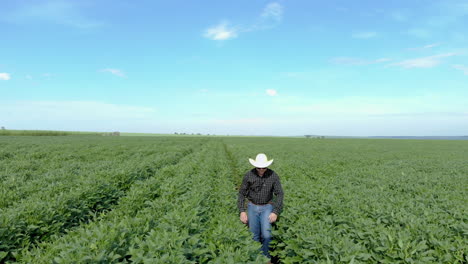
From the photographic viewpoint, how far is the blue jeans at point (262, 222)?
6.16 m

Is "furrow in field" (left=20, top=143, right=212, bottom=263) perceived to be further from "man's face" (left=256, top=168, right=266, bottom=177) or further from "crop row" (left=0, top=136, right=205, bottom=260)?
"man's face" (left=256, top=168, right=266, bottom=177)

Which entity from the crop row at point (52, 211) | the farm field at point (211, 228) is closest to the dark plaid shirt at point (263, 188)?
the farm field at point (211, 228)

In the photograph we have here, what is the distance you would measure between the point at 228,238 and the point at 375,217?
12.2 ft

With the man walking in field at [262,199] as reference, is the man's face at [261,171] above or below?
above

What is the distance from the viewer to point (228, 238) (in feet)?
15.7

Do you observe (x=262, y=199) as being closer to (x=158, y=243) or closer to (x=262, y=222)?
(x=262, y=222)

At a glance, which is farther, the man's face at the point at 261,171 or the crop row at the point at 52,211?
the man's face at the point at 261,171

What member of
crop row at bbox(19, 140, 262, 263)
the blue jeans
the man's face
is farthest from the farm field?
the man's face

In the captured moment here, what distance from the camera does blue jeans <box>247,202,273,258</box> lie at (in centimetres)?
616

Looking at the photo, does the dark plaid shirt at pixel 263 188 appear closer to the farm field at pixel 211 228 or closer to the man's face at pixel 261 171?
the man's face at pixel 261 171

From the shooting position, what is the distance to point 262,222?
20.5ft

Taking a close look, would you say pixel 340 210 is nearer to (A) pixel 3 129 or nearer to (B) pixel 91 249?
(B) pixel 91 249

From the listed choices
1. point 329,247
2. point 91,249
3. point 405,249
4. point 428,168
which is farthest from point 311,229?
point 428,168

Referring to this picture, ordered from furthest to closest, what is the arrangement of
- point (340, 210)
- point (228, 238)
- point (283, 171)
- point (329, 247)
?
point (283, 171) < point (340, 210) < point (228, 238) < point (329, 247)
